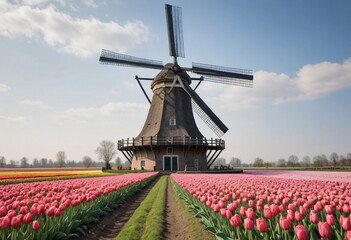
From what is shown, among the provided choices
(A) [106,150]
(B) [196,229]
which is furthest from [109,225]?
(A) [106,150]

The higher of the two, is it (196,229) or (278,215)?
(278,215)

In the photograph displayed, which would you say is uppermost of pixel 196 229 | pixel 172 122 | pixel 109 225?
pixel 172 122

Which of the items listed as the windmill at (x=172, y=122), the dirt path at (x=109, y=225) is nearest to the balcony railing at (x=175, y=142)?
the windmill at (x=172, y=122)

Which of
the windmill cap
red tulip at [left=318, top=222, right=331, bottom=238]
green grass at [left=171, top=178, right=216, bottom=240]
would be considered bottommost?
green grass at [left=171, top=178, right=216, bottom=240]

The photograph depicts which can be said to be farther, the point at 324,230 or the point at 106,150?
the point at 106,150

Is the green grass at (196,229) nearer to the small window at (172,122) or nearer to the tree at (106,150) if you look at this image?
the small window at (172,122)

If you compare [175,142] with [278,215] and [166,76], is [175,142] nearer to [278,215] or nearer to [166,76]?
[166,76]

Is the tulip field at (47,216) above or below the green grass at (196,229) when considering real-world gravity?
above

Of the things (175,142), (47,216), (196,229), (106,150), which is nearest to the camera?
(47,216)

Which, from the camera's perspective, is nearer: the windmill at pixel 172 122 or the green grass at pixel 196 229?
the green grass at pixel 196 229

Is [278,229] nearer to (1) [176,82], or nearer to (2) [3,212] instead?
(2) [3,212]

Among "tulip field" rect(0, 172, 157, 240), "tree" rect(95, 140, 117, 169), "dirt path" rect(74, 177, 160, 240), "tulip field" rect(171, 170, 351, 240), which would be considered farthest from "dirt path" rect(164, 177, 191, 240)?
"tree" rect(95, 140, 117, 169)

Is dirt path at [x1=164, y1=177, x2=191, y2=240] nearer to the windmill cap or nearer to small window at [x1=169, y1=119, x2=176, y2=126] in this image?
small window at [x1=169, y1=119, x2=176, y2=126]

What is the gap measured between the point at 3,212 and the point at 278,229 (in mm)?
4789
